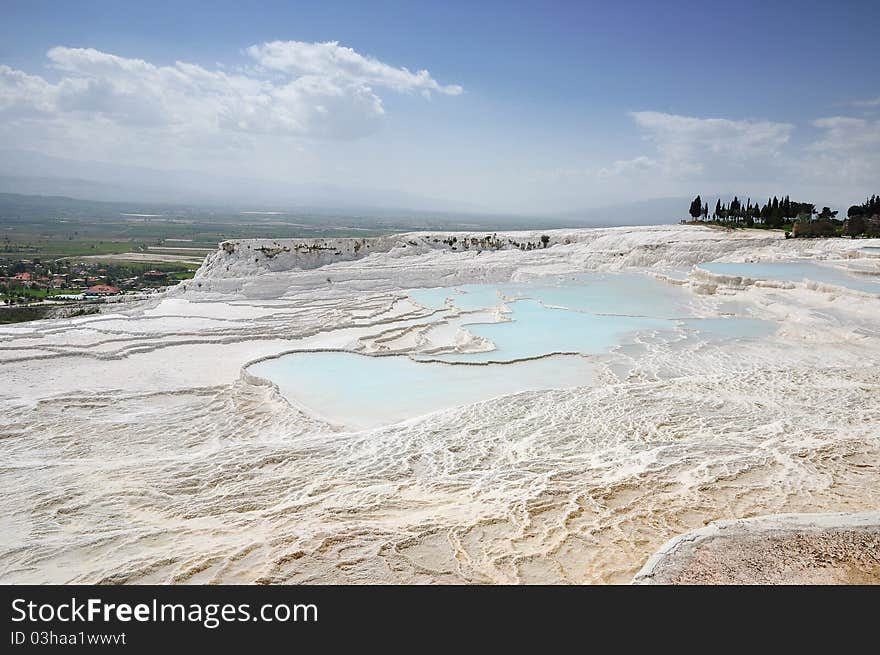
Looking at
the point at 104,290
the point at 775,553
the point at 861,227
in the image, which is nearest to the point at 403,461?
the point at 775,553

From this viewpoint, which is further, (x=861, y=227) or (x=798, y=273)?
(x=861, y=227)

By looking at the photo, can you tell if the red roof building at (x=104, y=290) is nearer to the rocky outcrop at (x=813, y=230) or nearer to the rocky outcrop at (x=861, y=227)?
the rocky outcrop at (x=813, y=230)

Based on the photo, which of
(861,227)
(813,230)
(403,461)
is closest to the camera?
(403,461)

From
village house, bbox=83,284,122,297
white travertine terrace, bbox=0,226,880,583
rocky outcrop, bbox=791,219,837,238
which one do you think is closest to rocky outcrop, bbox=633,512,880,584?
white travertine terrace, bbox=0,226,880,583

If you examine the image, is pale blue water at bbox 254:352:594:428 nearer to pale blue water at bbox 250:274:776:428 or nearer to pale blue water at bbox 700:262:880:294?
pale blue water at bbox 250:274:776:428

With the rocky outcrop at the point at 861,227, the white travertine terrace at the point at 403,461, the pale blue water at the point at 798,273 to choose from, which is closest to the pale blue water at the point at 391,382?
the white travertine terrace at the point at 403,461

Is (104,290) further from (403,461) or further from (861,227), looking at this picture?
(861,227)

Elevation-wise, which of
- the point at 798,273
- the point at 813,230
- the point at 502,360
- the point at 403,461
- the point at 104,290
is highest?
the point at 813,230
